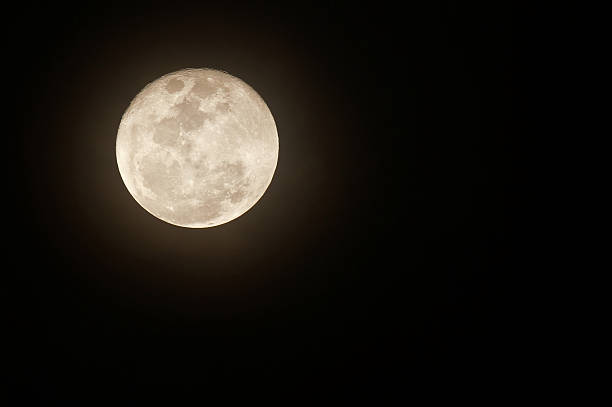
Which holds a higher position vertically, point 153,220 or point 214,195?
point 153,220

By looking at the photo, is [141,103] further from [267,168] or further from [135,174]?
[267,168]

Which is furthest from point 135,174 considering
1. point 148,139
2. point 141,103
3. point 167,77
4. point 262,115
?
point 262,115

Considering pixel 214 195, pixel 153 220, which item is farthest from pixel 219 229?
pixel 214 195

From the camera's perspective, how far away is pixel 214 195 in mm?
1750

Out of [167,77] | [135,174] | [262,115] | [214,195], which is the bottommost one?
[214,195]

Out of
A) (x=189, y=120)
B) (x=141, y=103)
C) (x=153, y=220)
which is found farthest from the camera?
(x=153, y=220)

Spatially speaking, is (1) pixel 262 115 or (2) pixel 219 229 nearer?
(1) pixel 262 115

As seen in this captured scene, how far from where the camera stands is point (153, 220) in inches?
→ 87.1

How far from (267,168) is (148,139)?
46cm

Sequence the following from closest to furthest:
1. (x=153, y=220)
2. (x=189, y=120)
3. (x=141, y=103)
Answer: (x=189, y=120) < (x=141, y=103) < (x=153, y=220)

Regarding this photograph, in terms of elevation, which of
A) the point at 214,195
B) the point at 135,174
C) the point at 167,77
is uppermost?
Result: the point at 167,77

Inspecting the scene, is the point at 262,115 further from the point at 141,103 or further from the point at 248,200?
the point at 141,103

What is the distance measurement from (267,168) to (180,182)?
1.14 ft

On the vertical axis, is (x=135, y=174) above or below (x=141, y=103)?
below
